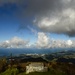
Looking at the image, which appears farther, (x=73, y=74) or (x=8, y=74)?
(x=73, y=74)

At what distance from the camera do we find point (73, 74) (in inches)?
6265

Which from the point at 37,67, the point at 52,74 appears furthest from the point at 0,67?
the point at 52,74

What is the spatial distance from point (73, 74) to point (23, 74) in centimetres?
5540

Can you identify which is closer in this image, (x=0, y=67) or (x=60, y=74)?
(x=60, y=74)

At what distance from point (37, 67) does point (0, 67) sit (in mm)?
46938

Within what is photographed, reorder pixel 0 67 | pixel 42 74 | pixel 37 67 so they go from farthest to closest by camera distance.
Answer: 1. pixel 0 67
2. pixel 37 67
3. pixel 42 74

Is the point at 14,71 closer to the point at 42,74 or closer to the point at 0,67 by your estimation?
the point at 42,74

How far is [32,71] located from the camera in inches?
4747

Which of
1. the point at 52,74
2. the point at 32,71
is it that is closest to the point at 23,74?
the point at 32,71

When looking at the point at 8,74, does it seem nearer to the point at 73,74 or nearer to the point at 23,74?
the point at 23,74

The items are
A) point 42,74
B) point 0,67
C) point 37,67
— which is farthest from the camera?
point 0,67

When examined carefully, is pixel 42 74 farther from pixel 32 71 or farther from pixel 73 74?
pixel 73 74

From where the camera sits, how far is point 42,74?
113000 millimetres

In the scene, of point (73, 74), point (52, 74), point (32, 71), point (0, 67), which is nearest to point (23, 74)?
point (32, 71)
